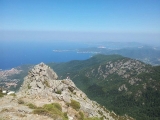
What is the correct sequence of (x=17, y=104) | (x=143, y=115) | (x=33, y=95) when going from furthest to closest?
(x=143, y=115), (x=33, y=95), (x=17, y=104)

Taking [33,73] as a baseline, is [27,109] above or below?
above

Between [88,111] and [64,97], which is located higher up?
[64,97]

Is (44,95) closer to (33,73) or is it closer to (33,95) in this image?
(33,95)

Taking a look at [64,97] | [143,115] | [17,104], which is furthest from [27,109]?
[143,115]

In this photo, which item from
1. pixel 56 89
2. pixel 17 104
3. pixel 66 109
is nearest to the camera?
pixel 17 104

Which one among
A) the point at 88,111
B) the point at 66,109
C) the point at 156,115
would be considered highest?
the point at 66,109

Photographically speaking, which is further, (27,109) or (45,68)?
(45,68)

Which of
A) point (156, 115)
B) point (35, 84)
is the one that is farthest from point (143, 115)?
point (35, 84)

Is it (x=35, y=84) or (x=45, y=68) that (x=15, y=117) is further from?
(x=45, y=68)

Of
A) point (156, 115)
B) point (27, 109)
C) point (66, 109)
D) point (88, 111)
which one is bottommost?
point (156, 115)
